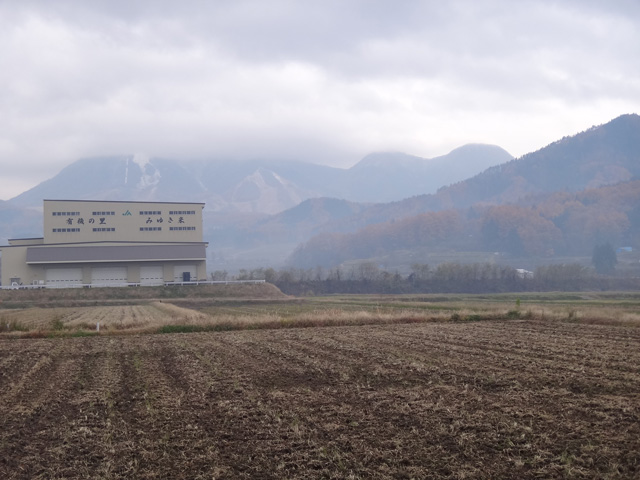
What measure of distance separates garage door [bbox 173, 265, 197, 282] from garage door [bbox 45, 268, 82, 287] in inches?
420

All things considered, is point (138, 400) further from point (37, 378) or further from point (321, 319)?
point (321, 319)

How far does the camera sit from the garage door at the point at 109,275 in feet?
235

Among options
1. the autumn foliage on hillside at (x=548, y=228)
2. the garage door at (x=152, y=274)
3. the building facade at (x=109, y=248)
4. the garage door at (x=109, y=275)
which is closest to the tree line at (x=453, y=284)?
the building facade at (x=109, y=248)

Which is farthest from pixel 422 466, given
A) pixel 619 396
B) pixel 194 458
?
pixel 619 396

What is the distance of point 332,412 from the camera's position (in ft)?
36.4

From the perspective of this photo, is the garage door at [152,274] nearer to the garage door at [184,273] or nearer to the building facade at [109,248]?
the building facade at [109,248]

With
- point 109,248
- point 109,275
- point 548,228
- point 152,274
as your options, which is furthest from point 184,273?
point 548,228

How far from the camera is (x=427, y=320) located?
104 ft

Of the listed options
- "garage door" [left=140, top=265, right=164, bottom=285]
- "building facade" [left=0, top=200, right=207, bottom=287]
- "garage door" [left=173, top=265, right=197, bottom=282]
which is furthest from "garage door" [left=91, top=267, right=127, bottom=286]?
"garage door" [left=173, top=265, right=197, bottom=282]

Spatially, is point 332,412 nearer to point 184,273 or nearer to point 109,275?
point 184,273

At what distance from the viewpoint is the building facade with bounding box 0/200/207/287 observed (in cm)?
7050

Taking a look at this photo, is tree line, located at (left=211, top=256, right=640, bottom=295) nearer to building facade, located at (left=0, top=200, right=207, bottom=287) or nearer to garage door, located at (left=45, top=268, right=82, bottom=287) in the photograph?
building facade, located at (left=0, top=200, right=207, bottom=287)

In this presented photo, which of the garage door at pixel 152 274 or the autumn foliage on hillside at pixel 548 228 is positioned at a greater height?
the autumn foliage on hillside at pixel 548 228

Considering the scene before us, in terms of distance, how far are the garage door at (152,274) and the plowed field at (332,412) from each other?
53.2 meters
